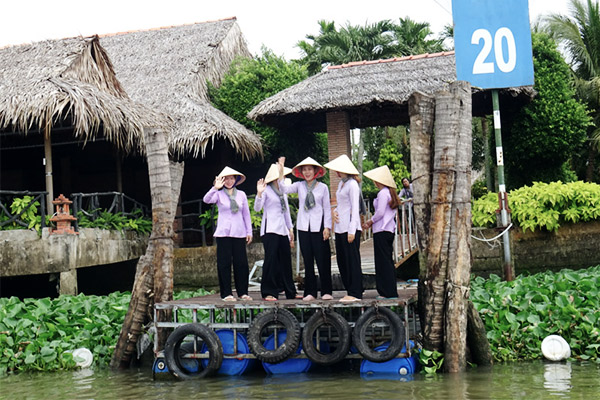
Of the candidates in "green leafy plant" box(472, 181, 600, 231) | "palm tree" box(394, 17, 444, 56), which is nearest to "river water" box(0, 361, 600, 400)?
"green leafy plant" box(472, 181, 600, 231)

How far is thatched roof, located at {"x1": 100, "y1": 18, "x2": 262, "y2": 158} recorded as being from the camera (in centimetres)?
1567

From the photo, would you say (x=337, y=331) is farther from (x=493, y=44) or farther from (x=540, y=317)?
(x=493, y=44)

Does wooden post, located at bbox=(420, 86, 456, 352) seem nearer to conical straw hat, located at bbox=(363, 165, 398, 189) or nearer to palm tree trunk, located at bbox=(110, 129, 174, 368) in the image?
conical straw hat, located at bbox=(363, 165, 398, 189)

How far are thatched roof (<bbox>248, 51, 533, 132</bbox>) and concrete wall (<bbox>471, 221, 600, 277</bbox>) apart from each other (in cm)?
323

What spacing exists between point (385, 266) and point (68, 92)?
754 centimetres

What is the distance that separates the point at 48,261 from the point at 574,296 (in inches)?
325

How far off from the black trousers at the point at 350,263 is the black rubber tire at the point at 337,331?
39 cm

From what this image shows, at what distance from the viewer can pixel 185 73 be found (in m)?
17.7

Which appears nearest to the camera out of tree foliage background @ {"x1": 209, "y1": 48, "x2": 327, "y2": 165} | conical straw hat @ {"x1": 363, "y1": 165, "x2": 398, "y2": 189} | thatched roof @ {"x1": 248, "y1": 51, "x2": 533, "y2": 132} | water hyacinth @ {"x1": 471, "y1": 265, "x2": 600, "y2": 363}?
conical straw hat @ {"x1": 363, "y1": 165, "x2": 398, "y2": 189}

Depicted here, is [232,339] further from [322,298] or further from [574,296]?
[574,296]

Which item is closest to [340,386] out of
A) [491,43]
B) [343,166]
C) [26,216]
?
[343,166]

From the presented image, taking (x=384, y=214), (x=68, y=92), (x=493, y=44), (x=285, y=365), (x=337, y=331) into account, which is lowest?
(x=285, y=365)

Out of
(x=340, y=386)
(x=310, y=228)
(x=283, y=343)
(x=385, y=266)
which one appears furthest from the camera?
(x=310, y=228)

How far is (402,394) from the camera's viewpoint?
6.71m
